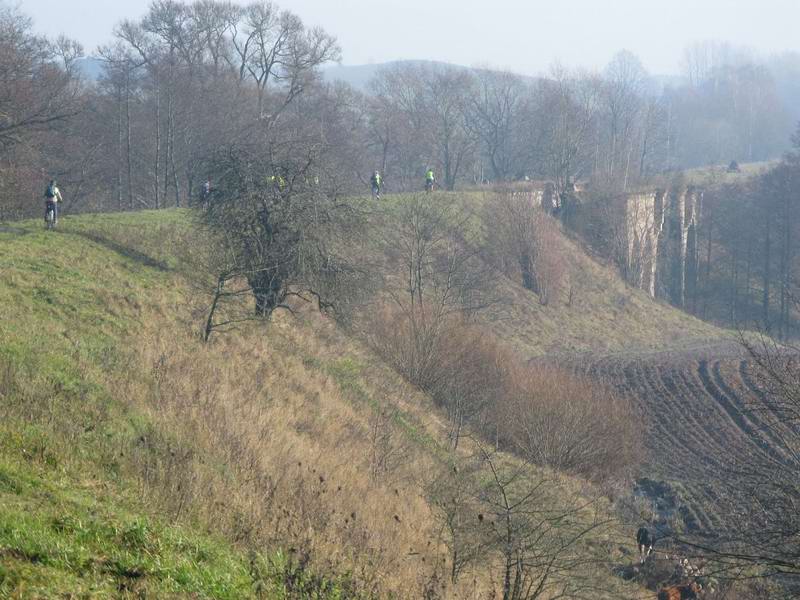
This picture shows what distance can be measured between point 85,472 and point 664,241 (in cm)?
5296

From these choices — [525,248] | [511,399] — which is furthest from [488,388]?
[525,248]

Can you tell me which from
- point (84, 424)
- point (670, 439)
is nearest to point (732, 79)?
point (670, 439)

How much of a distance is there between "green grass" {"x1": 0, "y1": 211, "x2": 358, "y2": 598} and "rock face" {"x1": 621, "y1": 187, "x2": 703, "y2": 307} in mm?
38357

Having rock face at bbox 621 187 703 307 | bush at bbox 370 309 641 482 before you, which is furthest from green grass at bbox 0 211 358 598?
rock face at bbox 621 187 703 307

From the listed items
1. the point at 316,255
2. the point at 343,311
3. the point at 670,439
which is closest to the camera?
the point at 316,255

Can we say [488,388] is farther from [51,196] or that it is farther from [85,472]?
[85,472]

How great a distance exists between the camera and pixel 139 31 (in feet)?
131

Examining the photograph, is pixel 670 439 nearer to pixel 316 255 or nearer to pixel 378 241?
pixel 316 255

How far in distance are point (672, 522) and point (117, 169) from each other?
28.5 meters

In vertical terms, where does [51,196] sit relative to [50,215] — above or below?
above

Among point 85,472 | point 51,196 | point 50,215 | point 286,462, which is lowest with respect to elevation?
point 286,462

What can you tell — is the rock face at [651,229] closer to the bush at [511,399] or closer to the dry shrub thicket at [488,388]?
the dry shrub thicket at [488,388]

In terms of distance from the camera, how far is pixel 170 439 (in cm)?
946

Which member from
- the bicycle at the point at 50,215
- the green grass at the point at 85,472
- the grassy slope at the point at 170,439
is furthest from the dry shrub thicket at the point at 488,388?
the bicycle at the point at 50,215
